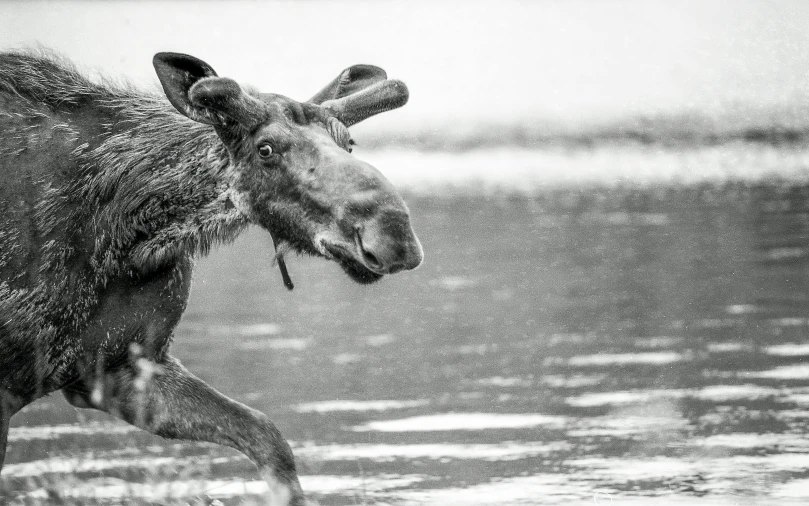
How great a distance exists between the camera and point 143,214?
645 cm

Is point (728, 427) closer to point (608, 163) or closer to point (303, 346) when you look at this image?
point (303, 346)

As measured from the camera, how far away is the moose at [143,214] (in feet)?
20.3

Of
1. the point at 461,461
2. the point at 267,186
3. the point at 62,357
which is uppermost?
the point at 267,186

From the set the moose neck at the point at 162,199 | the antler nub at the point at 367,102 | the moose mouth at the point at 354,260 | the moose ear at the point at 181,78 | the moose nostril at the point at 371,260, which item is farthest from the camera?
the antler nub at the point at 367,102

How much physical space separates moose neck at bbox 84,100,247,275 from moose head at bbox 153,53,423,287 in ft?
0.39

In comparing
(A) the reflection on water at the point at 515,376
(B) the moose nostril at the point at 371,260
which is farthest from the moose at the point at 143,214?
(A) the reflection on water at the point at 515,376

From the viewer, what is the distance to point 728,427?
26.9ft

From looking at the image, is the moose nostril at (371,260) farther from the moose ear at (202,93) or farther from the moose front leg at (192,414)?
the moose front leg at (192,414)

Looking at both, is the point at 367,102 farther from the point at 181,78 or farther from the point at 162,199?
the point at 162,199

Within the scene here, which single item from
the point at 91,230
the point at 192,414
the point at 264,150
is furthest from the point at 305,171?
the point at 192,414

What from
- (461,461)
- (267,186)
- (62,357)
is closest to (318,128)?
(267,186)

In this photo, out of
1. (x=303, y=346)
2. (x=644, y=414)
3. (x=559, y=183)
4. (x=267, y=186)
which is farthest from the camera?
(x=559, y=183)

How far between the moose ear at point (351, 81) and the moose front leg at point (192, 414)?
140cm

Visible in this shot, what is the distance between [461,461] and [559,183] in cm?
1445
